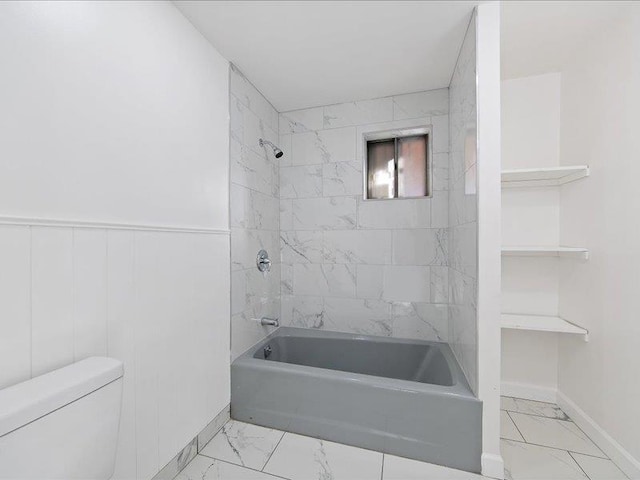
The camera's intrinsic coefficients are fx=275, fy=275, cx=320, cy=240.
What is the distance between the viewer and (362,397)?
1.61 meters

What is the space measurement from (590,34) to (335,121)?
1.71 metres

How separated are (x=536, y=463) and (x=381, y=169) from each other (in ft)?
7.18

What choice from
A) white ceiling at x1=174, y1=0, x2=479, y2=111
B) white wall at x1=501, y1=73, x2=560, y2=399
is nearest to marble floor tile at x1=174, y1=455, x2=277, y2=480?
white wall at x1=501, y1=73, x2=560, y2=399

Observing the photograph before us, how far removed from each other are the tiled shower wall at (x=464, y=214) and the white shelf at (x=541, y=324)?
0.35 meters

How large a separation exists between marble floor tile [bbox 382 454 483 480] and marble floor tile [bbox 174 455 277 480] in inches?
23.8

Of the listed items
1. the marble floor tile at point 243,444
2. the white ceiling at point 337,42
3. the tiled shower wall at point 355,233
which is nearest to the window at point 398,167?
the tiled shower wall at point 355,233

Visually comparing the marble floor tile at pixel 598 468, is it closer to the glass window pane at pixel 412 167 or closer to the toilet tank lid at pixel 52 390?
the glass window pane at pixel 412 167

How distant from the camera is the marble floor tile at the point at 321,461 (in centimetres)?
143

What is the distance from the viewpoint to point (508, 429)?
1779 millimetres

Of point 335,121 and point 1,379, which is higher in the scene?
point 335,121

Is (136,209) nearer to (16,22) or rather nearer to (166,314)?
(166,314)

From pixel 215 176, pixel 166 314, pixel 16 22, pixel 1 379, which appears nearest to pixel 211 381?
pixel 166 314

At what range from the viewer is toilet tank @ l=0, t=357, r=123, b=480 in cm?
69

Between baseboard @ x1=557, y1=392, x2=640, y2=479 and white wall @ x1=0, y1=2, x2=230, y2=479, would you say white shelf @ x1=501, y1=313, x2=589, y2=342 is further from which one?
white wall @ x1=0, y1=2, x2=230, y2=479
